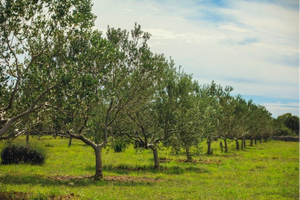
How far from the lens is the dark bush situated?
31.3 metres

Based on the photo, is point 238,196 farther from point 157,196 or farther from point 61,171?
point 61,171

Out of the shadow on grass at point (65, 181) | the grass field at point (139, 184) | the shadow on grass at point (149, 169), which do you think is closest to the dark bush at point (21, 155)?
the grass field at point (139, 184)

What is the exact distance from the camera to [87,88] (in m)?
18.4

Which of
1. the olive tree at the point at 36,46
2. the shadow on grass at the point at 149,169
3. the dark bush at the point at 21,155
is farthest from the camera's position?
the shadow on grass at the point at 149,169

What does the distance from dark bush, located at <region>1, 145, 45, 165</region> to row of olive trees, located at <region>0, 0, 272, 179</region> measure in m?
7.21

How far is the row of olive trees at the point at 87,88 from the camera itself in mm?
17859

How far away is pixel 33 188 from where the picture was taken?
1948 centimetres

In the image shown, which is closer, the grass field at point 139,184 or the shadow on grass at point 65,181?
the grass field at point 139,184

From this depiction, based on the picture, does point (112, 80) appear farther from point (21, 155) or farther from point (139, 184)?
point (21, 155)

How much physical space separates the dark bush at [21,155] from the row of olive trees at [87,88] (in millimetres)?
7212

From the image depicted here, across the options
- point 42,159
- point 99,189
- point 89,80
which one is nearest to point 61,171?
point 42,159

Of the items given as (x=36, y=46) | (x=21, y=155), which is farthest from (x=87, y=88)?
(x=21, y=155)

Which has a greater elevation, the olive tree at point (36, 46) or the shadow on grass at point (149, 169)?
the olive tree at point (36, 46)

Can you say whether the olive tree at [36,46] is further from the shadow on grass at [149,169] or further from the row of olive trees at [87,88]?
the shadow on grass at [149,169]
